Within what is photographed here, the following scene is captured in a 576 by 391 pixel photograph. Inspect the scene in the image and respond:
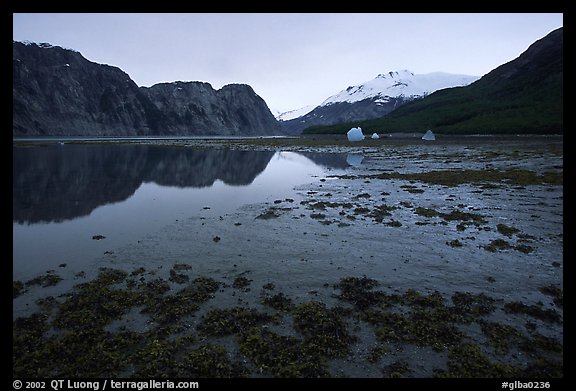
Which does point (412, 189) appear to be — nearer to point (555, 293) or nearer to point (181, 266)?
point (555, 293)

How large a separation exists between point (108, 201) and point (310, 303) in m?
21.5

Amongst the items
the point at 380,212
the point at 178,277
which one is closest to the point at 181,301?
the point at 178,277

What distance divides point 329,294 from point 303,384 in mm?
4487

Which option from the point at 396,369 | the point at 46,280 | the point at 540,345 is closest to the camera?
the point at 396,369

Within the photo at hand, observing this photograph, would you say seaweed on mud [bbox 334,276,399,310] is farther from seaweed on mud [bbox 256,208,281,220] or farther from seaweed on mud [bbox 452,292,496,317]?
seaweed on mud [bbox 256,208,281,220]

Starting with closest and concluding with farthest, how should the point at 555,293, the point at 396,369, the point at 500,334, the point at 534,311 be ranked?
the point at 396,369 < the point at 500,334 < the point at 534,311 < the point at 555,293

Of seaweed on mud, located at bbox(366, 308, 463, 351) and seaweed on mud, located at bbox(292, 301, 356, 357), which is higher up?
seaweed on mud, located at bbox(292, 301, 356, 357)

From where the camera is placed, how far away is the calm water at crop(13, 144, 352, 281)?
15.5 metres

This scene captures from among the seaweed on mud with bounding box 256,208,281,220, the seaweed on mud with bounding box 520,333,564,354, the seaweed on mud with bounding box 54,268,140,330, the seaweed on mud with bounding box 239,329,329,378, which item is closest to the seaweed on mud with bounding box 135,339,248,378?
the seaweed on mud with bounding box 239,329,329,378

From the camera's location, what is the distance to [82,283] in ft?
39.1

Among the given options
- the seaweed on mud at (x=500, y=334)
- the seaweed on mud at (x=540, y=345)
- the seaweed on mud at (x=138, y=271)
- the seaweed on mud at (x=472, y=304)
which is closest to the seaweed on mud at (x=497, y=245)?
the seaweed on mud at (x=472, y=304)

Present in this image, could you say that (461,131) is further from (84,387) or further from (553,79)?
(84,387)

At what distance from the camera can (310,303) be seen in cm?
1065

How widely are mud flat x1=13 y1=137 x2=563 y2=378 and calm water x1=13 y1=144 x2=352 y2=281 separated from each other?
2074 mm
